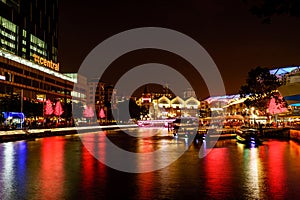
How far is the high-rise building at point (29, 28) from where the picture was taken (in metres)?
114

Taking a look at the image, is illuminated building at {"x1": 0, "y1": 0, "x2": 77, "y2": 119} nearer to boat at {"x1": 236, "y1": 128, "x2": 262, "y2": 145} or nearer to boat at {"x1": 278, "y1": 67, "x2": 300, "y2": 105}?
boat at {"x1": 236, "y1": 128, "x2": 262, "y2": 145}

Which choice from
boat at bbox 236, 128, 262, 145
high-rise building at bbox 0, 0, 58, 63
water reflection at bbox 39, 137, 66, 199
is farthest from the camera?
high-rise building at bbox 0, 0, 58, 63

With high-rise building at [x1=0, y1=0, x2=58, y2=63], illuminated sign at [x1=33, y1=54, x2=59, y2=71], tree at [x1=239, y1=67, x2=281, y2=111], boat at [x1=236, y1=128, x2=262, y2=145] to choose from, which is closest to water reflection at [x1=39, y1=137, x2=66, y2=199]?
boat at [x1=236, y1=128, x2=262, y2=145]

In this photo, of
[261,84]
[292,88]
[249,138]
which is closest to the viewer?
[292,88]

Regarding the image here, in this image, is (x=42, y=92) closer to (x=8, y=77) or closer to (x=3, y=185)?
(x=8, y=77)

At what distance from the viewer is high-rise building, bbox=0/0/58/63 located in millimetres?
114069

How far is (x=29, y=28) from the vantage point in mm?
131500

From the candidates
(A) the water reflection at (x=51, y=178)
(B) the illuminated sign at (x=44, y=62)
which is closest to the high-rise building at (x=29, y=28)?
(B) the illuminated sign at (x=44, y=62)

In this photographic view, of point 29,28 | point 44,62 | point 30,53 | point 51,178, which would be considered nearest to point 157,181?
point 51,178

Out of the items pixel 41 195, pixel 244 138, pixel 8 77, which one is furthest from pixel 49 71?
pixel 41 195

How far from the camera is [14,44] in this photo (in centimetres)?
12000

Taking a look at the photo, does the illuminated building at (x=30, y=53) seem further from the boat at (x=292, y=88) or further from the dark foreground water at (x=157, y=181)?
the dark foreground water at (x=157, y=181)

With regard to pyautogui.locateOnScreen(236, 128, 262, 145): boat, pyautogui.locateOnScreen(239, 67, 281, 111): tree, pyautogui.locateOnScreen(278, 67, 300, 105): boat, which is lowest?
pyautogui.locateOnScreen(236, 128, 262, 145): boat

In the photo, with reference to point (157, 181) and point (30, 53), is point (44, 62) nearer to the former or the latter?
point (30, 53)
